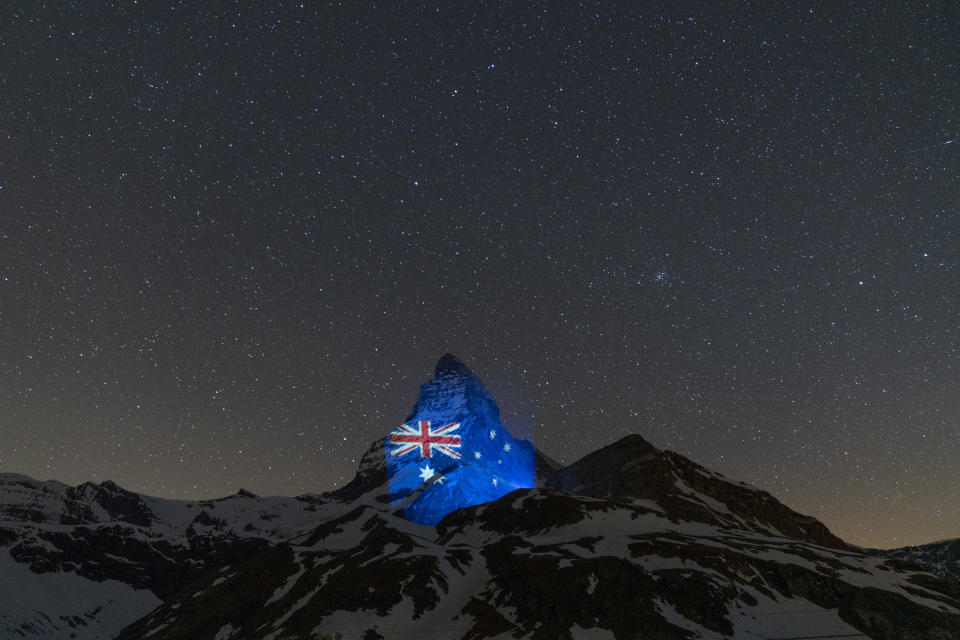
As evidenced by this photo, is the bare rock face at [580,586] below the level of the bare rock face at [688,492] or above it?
below

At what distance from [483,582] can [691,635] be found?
37231 mm

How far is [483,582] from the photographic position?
102 m

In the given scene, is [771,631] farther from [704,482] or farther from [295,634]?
[704,482]

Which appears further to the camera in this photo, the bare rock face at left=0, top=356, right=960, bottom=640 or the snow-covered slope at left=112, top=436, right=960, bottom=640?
the bare rock face at left=0, top=356, right=960, bottom=640

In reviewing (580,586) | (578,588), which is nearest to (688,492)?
(580,586)

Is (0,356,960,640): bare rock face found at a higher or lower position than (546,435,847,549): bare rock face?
lower

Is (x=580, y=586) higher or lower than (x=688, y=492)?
lower

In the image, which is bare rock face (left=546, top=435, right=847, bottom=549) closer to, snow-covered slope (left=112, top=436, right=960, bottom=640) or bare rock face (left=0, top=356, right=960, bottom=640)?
bare rock face (left=0, top=356, right=960, bottom=640)

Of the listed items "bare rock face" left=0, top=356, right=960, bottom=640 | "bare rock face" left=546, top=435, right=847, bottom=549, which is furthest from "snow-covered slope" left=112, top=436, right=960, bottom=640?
"bare rock face" left=546, top=435, right=847, bottom=549

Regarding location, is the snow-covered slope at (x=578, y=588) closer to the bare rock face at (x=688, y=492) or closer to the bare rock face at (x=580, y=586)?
the bare rock face at (x=580, y=586)

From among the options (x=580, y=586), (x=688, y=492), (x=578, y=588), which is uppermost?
(x=688, y=492)

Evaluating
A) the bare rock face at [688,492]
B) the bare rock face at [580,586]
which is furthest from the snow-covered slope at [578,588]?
the bare rock face at [688,492]

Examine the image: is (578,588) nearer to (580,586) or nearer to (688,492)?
(580,586)

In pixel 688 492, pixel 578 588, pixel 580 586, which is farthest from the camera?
pixel 688 492
